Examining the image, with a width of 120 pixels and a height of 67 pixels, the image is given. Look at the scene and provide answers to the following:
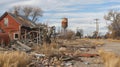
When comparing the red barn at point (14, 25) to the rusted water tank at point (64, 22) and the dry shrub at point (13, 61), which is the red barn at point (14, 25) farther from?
the dry shrub at point (13, 61)

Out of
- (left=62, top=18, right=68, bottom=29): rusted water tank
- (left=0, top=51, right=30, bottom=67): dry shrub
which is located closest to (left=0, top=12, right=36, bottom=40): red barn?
(left=62, top=18, right=68, bottom=29): rusted water tank

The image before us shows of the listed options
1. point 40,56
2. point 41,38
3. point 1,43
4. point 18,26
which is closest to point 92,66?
point 40,56

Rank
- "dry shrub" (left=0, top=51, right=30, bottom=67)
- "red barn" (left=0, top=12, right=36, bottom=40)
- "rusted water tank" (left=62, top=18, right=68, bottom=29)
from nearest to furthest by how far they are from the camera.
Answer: "dry shrub" (left=0, top=51, right=30, bottom=67) → "red barn" (left=0, top=12, right=36, bottom=40) → "rusted water tank" (left=62, top=18, right=68, bottom=29)

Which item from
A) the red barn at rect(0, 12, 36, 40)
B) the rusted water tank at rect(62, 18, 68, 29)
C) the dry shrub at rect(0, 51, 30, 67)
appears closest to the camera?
the dry shrub at rect(0, 51, 30, 67)

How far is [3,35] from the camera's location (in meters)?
29.1

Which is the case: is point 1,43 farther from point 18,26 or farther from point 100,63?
point 18,26

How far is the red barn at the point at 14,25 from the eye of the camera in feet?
199

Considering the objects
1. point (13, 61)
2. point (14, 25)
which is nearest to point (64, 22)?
point (14, 25)

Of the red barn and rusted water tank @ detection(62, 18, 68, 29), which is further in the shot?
rusted water tank @ detection(62, 18, 68, 29)

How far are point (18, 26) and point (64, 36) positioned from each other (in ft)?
68.3

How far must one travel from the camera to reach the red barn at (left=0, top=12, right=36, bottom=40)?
2391 inches

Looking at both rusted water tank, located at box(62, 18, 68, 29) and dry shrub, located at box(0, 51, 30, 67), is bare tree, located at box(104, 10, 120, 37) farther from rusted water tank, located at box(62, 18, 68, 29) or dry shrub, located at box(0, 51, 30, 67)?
dry shrub, located at box(0, 51, 30, 67)

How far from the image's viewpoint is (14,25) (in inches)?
2438

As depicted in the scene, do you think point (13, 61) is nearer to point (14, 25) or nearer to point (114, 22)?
point (14, 25)
